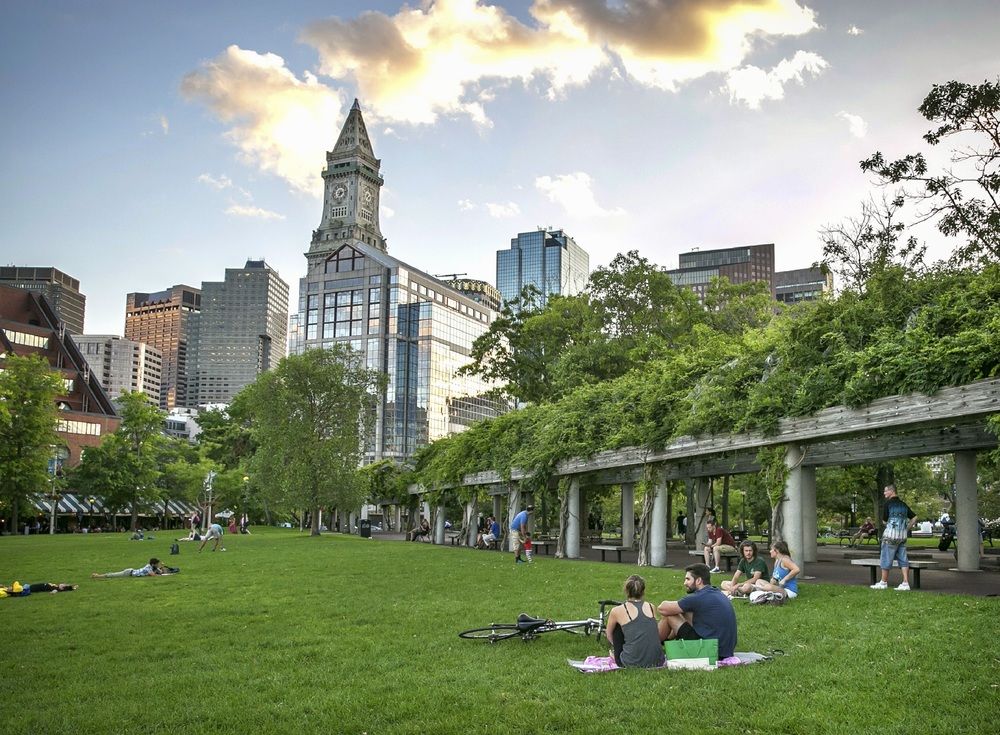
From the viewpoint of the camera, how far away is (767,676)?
8008 mm

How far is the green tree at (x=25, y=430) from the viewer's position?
54.4 m

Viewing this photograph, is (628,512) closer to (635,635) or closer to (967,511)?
(967,511)

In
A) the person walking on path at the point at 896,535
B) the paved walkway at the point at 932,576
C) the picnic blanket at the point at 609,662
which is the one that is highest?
the person walking on path at the point at 896,535

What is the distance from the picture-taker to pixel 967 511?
2122cm

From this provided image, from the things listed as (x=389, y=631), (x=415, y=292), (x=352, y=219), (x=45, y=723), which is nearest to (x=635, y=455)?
(x=389, y=631)

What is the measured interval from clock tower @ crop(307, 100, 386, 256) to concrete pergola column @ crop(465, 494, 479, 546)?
15441cm

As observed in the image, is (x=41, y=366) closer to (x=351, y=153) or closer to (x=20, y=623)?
(x=20, y=623)

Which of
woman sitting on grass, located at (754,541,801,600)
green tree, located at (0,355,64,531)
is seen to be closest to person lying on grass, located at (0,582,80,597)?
woman sitting on grass, located at (754,541,801,600)

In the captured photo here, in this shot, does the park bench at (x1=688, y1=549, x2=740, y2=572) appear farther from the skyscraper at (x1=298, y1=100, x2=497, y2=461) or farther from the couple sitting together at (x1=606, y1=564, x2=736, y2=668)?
the skyscraper at (x1=298, y1=100, x2=497, y2=461)

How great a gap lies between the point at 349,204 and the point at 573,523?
17442 centimetres

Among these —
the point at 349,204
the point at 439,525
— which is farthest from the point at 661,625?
the point at 349,204

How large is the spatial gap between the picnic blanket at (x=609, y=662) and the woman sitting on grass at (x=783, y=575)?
4849mm

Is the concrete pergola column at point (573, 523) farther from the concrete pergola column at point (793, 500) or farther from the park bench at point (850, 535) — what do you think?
the park bench at point (850, 535)

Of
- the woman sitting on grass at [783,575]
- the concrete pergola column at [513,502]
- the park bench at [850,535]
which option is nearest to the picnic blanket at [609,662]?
the woman sitting on grass at [783,575]
